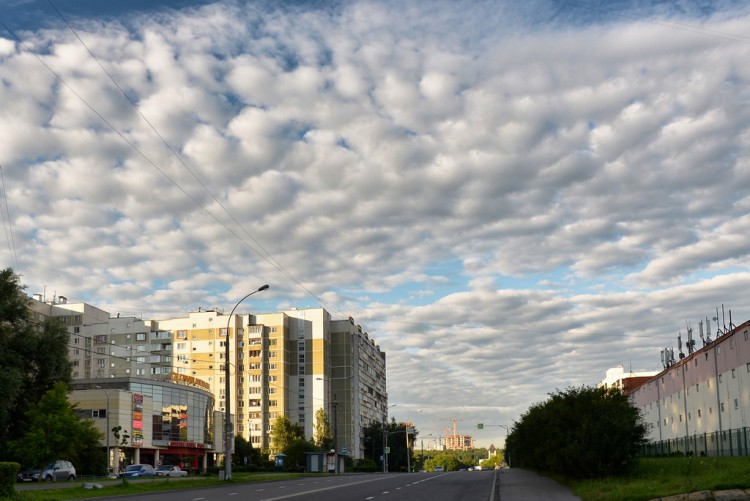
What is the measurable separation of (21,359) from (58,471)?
9.17m

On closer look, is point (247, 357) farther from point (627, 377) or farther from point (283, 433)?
point (627, 377)

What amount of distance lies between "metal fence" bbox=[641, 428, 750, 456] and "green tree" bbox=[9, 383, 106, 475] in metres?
41.5

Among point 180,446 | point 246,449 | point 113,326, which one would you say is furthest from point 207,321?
point 180,446

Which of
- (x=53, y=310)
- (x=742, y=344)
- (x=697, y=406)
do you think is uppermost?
(x=53, y=310)

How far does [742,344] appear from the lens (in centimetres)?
5781

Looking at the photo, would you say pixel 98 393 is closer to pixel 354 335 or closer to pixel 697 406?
pixel 697 406

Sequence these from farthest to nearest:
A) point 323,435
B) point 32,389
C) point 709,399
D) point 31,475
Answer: point 323,435, point 709,399, point 32,389, point 31,475

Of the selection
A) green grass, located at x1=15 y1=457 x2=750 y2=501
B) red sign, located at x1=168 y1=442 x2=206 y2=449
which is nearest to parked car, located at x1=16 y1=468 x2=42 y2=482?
green grass, located at x1=15 y1=457 x2=750 y2=501

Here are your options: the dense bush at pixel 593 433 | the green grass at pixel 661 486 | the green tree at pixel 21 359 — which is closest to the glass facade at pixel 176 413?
the green tree at pixel 21 359

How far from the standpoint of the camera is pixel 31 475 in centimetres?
5809

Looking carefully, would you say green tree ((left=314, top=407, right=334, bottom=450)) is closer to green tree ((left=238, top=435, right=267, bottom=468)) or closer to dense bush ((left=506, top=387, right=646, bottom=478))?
green tree ((left=238, top=435, right=267, bottom=468))

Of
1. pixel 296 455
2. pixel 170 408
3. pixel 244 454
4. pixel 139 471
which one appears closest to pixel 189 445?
pixel 170 408

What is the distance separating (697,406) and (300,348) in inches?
3825

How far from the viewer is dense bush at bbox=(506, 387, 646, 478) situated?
3412 centimetres
